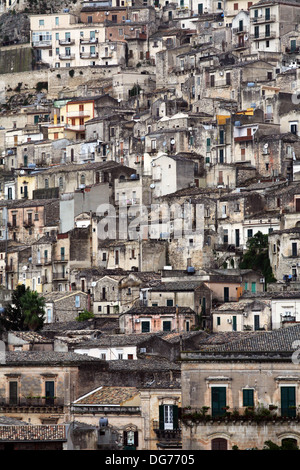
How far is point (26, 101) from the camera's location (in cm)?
14538

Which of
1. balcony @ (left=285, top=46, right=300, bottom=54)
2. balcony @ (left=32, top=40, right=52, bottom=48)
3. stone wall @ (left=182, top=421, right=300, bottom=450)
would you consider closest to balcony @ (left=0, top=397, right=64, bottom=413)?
stone wall @ (left=182, top=421, right=300, bottom=450)

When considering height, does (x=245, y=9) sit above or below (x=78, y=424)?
above

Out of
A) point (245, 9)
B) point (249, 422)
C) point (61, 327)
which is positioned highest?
→ point (245, 9)

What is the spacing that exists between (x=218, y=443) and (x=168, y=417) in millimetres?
8141

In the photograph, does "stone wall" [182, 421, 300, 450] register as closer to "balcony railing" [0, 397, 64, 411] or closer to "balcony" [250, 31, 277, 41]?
"balcony railing" [0, 397, 64, 411]

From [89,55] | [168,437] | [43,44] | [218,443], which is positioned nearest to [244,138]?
[89,55]

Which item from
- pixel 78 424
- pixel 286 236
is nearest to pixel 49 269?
pixel 286 236

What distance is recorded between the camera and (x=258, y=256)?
100 metres

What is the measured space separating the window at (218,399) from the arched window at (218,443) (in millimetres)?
981

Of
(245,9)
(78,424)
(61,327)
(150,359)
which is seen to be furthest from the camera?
(245,9)

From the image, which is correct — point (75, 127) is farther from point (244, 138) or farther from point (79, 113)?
point (244, 138)

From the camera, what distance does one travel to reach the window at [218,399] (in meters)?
56.2
